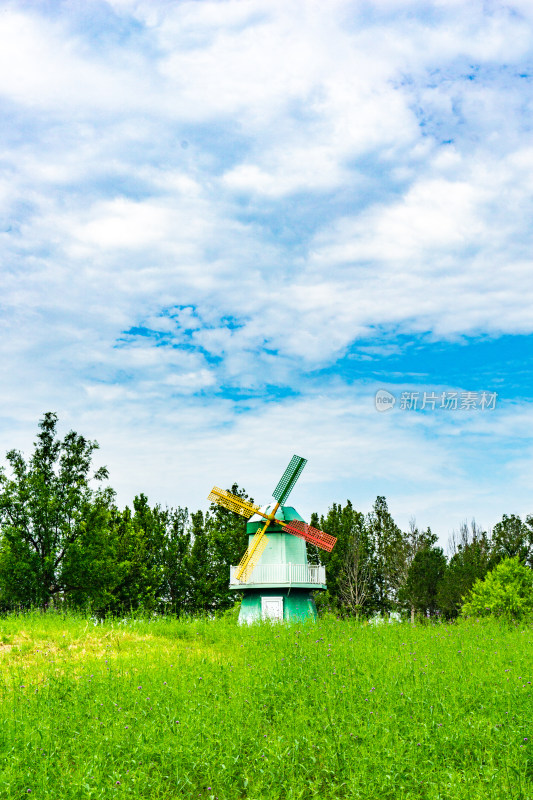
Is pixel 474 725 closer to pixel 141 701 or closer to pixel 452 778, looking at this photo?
pixel 452 778

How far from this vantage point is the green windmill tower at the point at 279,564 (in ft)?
95.1

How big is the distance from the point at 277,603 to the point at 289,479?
21.4 ft

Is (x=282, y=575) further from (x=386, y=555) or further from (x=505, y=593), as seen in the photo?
(x=386, y=555)

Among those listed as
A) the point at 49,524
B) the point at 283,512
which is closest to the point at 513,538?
the point at 283,512

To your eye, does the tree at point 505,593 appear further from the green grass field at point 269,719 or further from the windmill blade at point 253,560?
the green grass field at point 269,719

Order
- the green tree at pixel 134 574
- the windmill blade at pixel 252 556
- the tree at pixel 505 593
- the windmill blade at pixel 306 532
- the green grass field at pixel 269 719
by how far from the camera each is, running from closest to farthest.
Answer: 1. the green grass field at pixel 269 719
2. the windmill blade at pixel 252 556
3. the tree at pixel 505 593
4. the windmill blade at pixel 306 532
5. the green tree at pixel 134 574

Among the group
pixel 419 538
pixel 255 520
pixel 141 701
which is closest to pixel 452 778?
pixel 141 701

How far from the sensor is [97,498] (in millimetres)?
33656

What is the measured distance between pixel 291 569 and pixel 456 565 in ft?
66.6

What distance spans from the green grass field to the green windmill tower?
12984 mm

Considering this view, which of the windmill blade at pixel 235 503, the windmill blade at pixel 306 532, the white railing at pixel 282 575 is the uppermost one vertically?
the windmill blade at pixel 235 503

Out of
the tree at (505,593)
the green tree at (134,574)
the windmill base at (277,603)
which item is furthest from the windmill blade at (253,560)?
the green tree at (134,574)

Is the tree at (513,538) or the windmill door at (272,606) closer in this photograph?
the windmill door at (272,606)

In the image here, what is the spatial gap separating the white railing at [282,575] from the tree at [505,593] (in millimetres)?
7738
